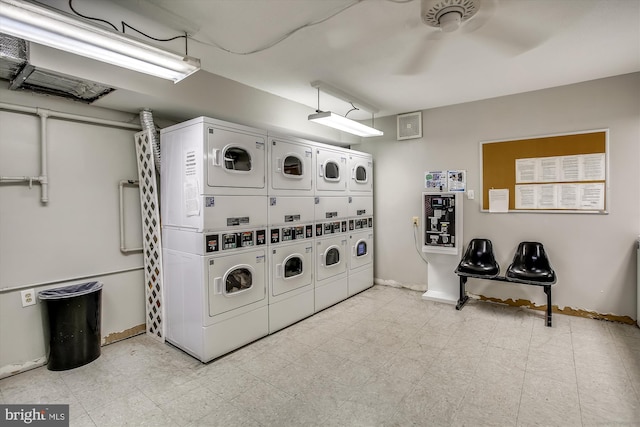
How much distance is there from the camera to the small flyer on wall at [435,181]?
15.5 ft

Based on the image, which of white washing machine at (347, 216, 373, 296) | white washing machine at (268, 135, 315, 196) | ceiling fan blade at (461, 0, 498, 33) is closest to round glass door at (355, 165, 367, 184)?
white washing machine at (347, 216, 373, 296)

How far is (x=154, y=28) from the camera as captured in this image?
2432 mm

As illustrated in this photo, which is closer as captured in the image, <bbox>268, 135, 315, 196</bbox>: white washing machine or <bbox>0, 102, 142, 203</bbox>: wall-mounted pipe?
<bbox>0, 102, 142, 203</bbox>: wall-mounted pipe

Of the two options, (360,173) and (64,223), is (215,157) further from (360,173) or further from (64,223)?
(360,173)

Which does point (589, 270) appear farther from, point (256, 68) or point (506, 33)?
point (256, 68)

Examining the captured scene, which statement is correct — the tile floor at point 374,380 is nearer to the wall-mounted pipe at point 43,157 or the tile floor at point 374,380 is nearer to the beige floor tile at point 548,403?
the beige floor tile at point 548,403

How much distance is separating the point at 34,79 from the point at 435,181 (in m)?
4.69

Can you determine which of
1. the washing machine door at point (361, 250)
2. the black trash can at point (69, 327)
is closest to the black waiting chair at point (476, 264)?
the washing machine door at point (361, 250)

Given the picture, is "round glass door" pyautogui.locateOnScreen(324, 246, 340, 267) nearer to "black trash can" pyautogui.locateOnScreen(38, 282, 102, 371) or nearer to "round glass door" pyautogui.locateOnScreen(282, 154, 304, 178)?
"round glass door" pyautogui.locateOnScreen(282, 154, 304, 178)

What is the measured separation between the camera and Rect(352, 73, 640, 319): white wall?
359cm

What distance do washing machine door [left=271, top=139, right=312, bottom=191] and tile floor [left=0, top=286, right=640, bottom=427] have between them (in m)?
1.70

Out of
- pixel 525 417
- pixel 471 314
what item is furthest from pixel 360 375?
pixel 471 314

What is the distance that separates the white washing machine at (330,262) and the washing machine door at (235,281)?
0.97m

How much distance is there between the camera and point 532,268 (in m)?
→ 3.94
